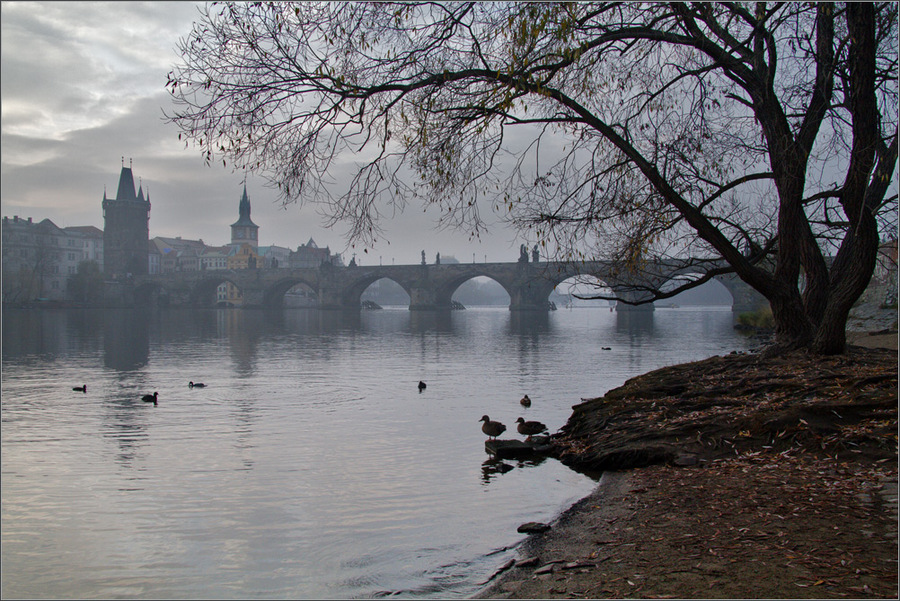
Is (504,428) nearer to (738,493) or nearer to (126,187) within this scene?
(738,493)

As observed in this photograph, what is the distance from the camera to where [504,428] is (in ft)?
37.7

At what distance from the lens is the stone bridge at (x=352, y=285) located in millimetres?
89188

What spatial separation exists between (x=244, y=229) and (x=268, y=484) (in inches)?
5916

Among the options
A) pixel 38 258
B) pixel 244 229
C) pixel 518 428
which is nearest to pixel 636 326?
pixel 518 428

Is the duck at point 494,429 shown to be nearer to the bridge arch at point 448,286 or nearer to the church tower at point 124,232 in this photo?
the bridge arch at point 448,286

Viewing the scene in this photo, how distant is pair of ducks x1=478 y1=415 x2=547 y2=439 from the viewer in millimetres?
11445

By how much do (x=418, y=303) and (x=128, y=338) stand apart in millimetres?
59624

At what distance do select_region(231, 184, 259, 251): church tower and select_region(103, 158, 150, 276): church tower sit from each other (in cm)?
2946

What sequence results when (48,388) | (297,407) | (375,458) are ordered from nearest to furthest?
(375,458)
(297,407)
(48,388)

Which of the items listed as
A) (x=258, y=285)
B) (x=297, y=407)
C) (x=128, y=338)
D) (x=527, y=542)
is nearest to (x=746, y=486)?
(x=527, y=542)

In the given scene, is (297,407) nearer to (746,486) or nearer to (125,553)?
(125,553)

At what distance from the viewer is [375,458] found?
10734 mm

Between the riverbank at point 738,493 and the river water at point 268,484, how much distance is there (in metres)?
0.78

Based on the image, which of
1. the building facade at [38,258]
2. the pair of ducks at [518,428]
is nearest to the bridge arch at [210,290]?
the building facade at [38,258]
